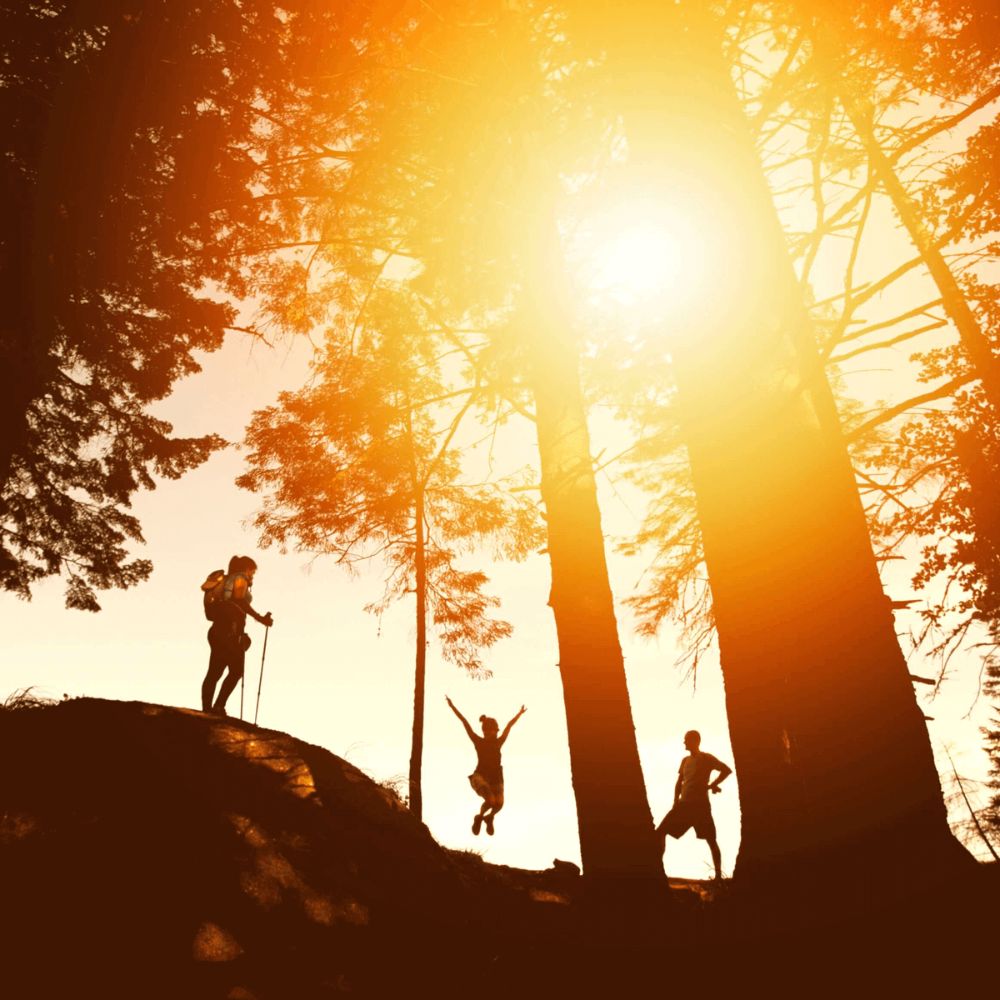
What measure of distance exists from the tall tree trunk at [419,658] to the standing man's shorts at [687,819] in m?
4.50

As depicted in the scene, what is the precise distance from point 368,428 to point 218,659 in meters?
4.71

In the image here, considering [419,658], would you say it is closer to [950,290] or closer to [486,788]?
[486,788]

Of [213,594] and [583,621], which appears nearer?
[583,621]

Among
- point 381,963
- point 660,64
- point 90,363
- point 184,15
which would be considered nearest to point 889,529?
point 660,64

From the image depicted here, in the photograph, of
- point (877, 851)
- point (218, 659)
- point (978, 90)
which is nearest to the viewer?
point (877, 851)

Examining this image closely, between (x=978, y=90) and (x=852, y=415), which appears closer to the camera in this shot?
(x=978, y=90)

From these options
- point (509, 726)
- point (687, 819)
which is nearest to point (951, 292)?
point (687, 819)

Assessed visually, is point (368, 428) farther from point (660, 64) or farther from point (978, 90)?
point (978, 90)

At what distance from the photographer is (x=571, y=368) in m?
7.03

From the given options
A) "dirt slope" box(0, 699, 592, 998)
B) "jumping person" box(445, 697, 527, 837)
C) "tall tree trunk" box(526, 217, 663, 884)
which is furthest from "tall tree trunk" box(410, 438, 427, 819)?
"dirt slope" box(0, 699, 592, 998)

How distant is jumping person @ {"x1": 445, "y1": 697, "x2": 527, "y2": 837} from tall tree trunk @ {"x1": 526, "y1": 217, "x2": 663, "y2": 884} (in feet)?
12.8

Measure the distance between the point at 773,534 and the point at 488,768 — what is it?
7.78 metres

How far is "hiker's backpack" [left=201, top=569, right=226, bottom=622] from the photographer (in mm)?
6441

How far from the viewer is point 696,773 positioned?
720 centimetres
